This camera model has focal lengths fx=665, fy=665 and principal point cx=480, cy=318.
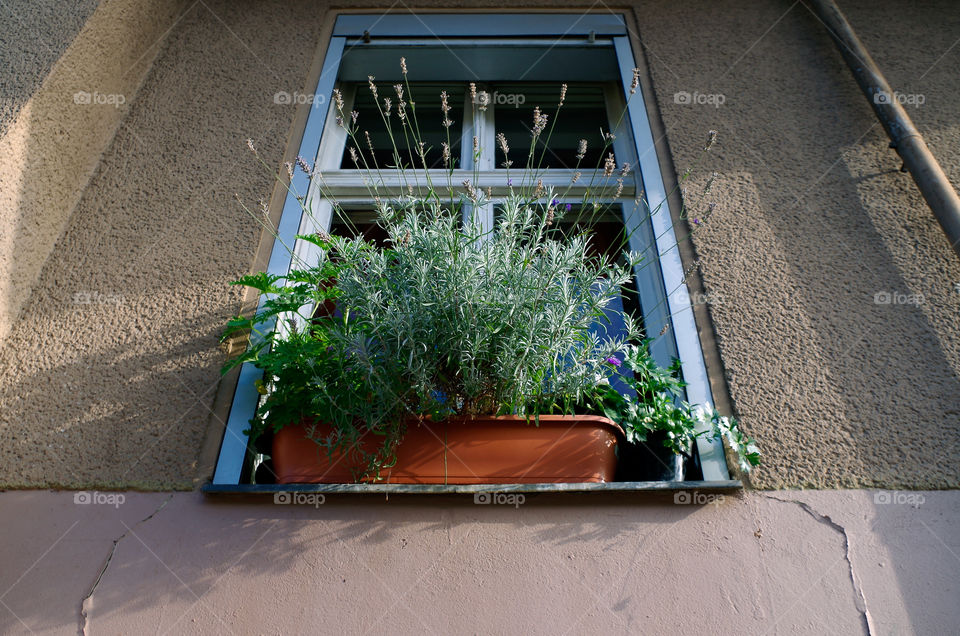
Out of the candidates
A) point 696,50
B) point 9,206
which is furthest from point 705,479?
point 9,206

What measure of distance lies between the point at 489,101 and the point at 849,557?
2.36 metres

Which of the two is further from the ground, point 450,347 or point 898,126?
point 898,126

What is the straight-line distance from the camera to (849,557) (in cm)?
162

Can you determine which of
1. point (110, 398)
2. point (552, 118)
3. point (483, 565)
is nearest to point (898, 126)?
point (552, 118)

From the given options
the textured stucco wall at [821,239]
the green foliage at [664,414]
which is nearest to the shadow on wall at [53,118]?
the green foliage at [664,414]

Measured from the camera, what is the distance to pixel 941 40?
9.37ft

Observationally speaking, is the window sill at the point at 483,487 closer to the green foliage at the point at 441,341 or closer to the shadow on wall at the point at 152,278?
the green foliage at the point at 441,341

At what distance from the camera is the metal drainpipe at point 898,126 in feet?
7.18

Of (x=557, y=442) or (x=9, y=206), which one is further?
(x=9, y=206)

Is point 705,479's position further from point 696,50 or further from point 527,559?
point 696,50

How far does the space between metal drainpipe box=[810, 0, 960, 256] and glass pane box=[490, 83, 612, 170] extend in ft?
3.31

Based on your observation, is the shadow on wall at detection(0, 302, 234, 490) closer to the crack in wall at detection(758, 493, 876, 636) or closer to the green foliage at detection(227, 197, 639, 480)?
the green foliage at detection(227, 197, 639, 480)

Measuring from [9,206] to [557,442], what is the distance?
1.91 metres

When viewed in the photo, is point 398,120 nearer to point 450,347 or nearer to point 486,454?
point 450,347
